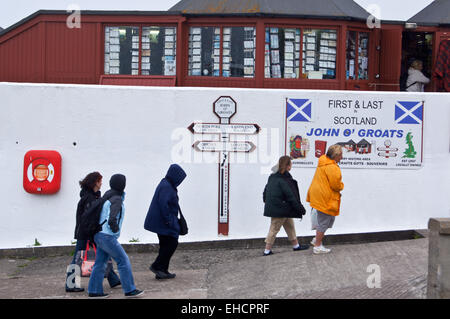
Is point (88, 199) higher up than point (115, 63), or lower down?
lower down

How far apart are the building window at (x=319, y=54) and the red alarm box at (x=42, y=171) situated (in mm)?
5574

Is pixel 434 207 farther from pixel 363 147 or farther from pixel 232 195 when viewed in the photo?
pixel 232 195

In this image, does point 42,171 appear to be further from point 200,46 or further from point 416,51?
point 416,51

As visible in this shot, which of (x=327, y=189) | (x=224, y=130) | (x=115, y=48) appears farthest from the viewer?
(x=115, y=48)

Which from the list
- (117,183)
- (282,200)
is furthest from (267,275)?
(117,183)

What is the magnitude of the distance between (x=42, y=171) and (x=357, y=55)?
717 centimetres

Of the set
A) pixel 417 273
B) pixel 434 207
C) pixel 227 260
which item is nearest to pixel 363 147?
pixel 434 207

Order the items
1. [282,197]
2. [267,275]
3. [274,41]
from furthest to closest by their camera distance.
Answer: [274,41] → [282,197] → [267,275]

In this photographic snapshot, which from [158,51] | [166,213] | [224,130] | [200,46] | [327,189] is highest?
[200,46]

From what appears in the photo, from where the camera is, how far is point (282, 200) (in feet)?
34.2

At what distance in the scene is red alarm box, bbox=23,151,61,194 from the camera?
12164 millimetres

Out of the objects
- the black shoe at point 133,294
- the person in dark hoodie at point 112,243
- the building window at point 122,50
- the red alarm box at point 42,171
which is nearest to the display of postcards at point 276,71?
the building window at point 122,50

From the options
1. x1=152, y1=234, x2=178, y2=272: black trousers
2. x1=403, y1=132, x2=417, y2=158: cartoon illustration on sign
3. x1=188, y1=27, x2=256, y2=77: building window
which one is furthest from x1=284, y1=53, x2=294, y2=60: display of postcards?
x1=152, y1=234, x2=178, y2=272: black trousers

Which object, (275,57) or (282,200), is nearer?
(282,200)
